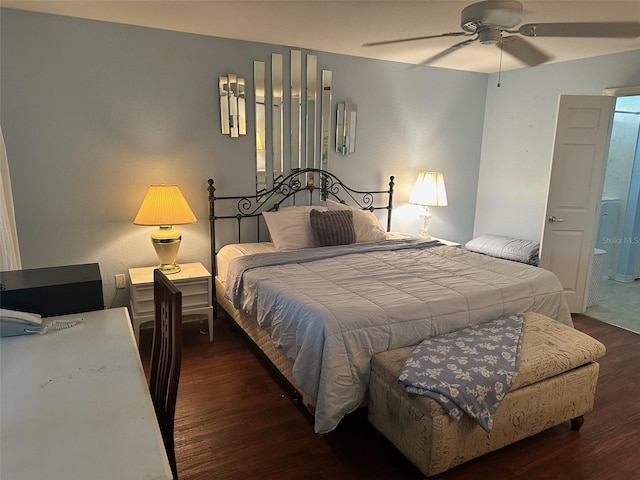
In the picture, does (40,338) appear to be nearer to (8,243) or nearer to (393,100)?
(8,243)

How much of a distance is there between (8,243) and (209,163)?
1.67 metres

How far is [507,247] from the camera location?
4477 mm

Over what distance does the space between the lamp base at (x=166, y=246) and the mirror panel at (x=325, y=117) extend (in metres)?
1.62

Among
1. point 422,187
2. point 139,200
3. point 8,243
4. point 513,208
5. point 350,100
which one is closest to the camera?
point 8,243

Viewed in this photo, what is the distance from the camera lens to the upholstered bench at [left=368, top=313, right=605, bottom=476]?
Answer: 1874mm

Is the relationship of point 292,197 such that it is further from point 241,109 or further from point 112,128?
point 112,128

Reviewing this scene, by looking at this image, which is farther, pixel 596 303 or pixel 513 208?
pixel 513 208

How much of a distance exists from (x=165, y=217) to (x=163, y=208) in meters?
0.07

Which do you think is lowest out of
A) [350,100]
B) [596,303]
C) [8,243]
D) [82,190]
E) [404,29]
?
[596,303]

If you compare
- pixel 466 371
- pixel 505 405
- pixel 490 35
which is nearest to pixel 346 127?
pixel 490 35

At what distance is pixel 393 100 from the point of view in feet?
14.5

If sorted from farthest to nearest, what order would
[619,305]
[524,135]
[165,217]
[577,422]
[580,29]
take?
[524,135], [619,305], [165,217], [580,29], [577,422]

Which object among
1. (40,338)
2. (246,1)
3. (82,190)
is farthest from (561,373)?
(82,190)

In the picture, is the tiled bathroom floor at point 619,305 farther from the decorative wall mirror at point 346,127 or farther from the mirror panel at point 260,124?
the mirror panel at point 260,124
